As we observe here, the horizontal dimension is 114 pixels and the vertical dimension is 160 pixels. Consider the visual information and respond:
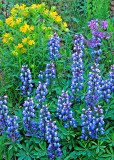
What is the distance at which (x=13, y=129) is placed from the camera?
292 cm

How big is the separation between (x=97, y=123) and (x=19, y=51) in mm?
1615

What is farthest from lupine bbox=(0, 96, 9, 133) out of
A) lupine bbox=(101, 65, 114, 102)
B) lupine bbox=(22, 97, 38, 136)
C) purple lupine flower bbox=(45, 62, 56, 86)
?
lupine bbox=(101, 65, 114, 102)

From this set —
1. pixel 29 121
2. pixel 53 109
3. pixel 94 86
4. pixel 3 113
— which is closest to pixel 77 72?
pixel 94 86

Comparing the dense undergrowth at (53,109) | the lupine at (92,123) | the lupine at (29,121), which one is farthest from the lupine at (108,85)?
the lupine at (29,121)

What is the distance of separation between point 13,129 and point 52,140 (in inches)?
21.4

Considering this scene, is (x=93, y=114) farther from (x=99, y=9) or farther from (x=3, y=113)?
(x=99, y=9)

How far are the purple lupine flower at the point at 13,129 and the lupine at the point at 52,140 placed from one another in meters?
0.41

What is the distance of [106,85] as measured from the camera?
2.94m

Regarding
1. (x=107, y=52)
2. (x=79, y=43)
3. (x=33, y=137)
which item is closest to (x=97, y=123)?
(x=33, y=137)

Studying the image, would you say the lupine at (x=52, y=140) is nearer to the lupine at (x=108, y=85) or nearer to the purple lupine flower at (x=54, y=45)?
the lupine at (x=108, y=85)

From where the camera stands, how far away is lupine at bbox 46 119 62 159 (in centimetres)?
258

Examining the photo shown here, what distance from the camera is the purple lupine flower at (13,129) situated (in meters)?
2.81

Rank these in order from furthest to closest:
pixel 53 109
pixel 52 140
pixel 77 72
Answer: pixel 53 109 → pixel 77 72 → pixel 52 140

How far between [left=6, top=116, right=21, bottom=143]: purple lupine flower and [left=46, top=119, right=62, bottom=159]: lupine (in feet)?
1.36
